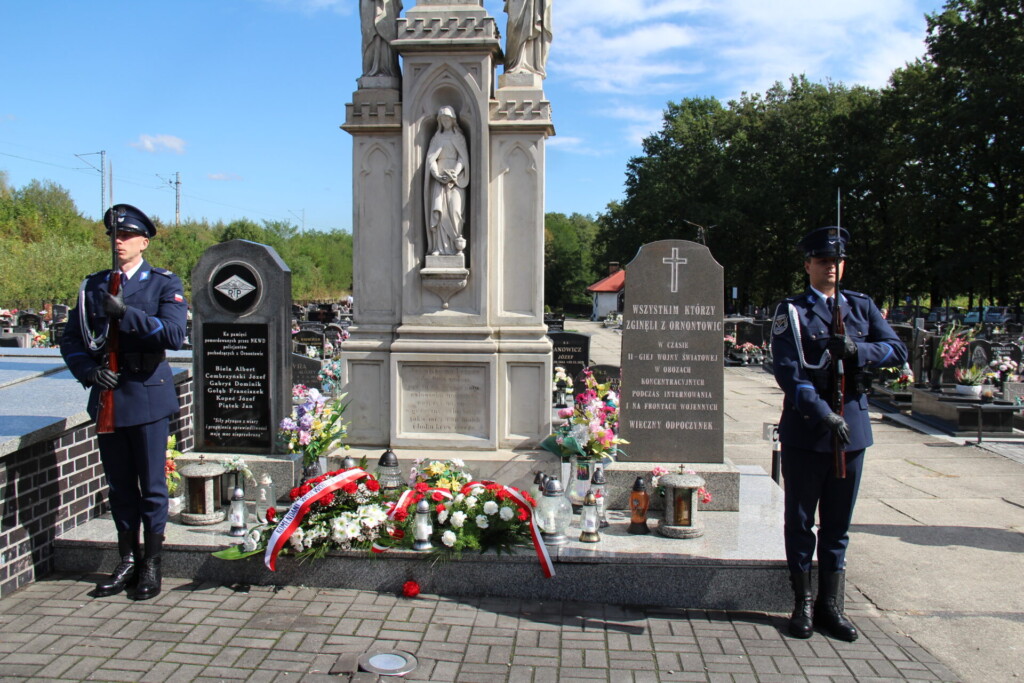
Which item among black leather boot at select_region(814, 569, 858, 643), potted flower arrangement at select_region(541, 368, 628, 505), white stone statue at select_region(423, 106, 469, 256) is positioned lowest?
black leather boot at select_region(814, 569, 858, 643)

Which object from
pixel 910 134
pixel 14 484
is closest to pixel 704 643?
pixel 14 484

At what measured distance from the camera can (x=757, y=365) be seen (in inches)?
959

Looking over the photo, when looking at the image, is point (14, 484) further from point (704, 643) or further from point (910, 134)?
point (910, 134)

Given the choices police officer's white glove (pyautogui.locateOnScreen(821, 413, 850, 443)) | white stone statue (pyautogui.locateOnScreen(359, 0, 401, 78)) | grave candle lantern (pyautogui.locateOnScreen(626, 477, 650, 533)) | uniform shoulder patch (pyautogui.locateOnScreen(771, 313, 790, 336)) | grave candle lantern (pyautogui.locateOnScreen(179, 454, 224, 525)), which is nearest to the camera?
police officer's white glove (pyautogui.locateOnScreen(821, 413, 850, 443))

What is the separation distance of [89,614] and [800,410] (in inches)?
163

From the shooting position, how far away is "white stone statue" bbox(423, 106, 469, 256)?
22.0 ft

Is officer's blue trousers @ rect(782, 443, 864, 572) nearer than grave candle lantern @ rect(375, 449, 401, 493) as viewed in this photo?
Yes

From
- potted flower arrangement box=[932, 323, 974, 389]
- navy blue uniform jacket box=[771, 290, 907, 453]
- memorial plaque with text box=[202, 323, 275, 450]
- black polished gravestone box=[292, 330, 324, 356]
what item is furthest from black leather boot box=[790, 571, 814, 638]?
black polished gravestone box=[292, 330, 324, 356]

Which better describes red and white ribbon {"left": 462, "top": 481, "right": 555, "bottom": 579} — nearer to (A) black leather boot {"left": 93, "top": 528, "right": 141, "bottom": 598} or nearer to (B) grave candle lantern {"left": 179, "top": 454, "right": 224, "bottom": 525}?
(B) grave candle lantern {"left": 179, "top": 454, "right": 224, "bottom": 525}

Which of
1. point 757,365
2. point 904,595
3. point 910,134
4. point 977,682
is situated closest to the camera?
point 977,682

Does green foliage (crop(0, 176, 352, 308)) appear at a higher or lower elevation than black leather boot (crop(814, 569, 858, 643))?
higher

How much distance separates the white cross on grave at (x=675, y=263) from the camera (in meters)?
6.12

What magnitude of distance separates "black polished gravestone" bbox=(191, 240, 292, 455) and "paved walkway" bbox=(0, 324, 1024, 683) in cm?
135

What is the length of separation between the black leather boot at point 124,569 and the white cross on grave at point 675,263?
4.05 metres
